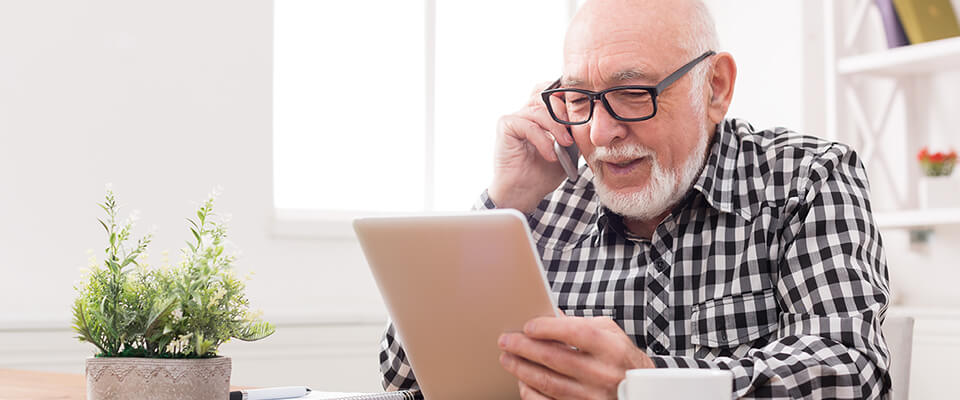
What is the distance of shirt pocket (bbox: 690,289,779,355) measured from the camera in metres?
1.42

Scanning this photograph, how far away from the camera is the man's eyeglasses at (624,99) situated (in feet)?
4.84

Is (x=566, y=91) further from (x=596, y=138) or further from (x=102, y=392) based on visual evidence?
(x=102, y=392)

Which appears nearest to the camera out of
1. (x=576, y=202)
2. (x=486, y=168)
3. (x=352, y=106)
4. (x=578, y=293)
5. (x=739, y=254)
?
(x=739, y=254)

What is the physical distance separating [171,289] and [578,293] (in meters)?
0.76

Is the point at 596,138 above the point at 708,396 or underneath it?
above

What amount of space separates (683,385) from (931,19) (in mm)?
2233

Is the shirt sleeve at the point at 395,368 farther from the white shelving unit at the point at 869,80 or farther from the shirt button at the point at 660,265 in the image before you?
the white shelving unit at the point at 869,80

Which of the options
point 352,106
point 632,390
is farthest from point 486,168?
point 632,390

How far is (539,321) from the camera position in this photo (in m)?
0.99

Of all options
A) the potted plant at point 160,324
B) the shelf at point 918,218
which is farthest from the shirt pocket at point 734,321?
the shelf at point 918,218

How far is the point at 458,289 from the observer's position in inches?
39.2

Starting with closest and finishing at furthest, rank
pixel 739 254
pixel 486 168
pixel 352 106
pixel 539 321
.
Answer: pixel 539 321 → pixel 739 254 → pixel 352 106 → pixel 486 168

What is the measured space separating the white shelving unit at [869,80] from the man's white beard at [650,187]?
1323mm

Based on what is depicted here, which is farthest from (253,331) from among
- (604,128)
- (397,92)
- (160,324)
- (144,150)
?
(397,92)
